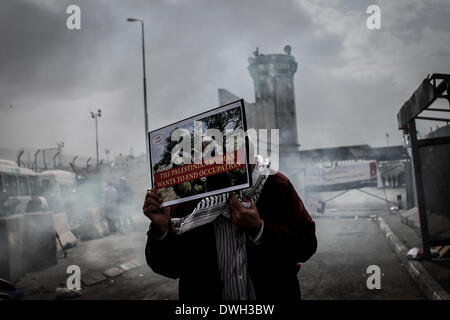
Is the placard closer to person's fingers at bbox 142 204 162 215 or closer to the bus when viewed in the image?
person's fingers at bbox 142 204 162 215

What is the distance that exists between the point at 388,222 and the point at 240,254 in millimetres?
11212

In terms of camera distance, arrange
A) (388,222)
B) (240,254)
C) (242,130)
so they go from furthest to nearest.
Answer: (388,222)
(240,254)
(242,130)

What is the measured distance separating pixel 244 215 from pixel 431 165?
865 centimetres

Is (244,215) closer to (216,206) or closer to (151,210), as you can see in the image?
(216,206)

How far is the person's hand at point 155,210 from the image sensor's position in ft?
5.44

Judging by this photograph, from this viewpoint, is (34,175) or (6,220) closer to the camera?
(6,220)

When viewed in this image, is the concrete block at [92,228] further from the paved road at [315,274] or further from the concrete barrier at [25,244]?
the concrete barrier at [25,244]

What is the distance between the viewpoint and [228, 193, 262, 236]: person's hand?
1488 mm

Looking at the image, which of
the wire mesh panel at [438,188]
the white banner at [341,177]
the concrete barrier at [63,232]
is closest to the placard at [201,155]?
the wire mesh panel at [438,188]

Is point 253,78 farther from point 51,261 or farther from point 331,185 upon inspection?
point 51,261

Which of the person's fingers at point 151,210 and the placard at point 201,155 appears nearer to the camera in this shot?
the placard at point 201,155

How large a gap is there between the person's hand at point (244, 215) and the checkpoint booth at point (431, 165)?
502 cm
